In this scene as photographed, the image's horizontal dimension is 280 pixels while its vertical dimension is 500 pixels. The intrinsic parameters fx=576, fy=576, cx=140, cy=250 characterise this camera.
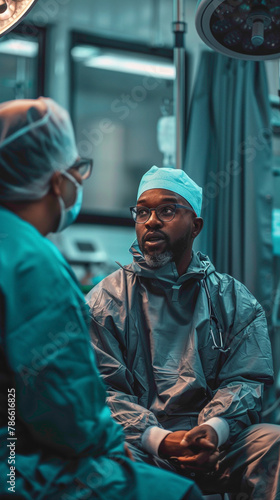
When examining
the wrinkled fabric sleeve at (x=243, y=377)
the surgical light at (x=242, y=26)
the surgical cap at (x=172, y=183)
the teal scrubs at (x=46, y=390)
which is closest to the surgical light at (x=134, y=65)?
the surgical light at (x=242, y=26)

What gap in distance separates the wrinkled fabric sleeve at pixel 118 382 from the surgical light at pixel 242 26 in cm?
103

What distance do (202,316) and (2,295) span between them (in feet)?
3.30

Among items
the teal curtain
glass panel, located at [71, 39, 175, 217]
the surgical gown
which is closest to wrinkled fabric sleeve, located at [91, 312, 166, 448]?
the surgical gown

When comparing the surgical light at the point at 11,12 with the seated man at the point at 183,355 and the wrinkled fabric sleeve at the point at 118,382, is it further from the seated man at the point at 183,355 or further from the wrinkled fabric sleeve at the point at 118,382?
the wrinkled fabric sleeve at the point at 118,382

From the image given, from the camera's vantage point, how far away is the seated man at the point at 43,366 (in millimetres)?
1127

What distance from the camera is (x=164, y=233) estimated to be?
2068mm

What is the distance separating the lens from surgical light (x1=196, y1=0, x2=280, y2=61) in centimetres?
190

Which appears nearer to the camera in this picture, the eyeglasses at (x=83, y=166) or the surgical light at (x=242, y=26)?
the eyeglasses at (x=83, y=166)

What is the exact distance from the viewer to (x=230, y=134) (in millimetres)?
3082

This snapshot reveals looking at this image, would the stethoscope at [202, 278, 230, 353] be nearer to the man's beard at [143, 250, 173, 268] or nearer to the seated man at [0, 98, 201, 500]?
the man's beard at [143, 250, 173, 268]

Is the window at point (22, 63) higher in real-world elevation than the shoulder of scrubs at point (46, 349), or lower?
higher


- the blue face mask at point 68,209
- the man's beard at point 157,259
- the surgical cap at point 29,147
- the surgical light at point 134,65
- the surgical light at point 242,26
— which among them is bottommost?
the man's beard at point 157,259

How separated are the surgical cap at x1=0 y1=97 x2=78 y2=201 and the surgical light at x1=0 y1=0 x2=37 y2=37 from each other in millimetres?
760

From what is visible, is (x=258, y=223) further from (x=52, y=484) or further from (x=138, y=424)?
(x=52, y=484)
